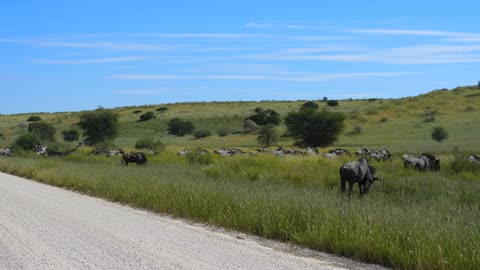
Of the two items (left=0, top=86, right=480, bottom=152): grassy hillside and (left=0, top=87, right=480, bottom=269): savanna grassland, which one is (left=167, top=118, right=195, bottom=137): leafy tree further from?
(left=0, top=87, right=480, bottom=269): savanna grassland

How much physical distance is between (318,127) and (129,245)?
58648 millimetres

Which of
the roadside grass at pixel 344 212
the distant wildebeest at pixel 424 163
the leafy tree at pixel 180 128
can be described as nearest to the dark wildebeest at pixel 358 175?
the roadside grass at pixel 344 212

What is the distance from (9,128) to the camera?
395ft

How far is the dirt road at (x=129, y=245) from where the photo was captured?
9562 mm

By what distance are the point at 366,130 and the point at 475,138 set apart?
756 inches

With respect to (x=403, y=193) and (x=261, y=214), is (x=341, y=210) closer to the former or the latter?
(x=261, y=214)

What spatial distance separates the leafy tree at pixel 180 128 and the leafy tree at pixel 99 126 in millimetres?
15625

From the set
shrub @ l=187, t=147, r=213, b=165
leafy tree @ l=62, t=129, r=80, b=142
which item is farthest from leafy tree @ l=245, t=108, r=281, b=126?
shrub @ l=187, t=147, r=213, b=165

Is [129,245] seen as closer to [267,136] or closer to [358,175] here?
[358,175]

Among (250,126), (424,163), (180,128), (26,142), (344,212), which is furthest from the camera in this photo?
(180,128)

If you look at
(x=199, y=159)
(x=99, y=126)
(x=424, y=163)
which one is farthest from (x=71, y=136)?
(x=424, y=163)

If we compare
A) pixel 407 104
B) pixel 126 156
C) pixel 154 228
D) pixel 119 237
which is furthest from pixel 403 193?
pixel 407 104

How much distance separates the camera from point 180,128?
94.8 m

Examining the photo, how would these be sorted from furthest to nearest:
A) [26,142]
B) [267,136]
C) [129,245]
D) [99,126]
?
[99,126] → [267,136] → [26,142] → [129,245]
